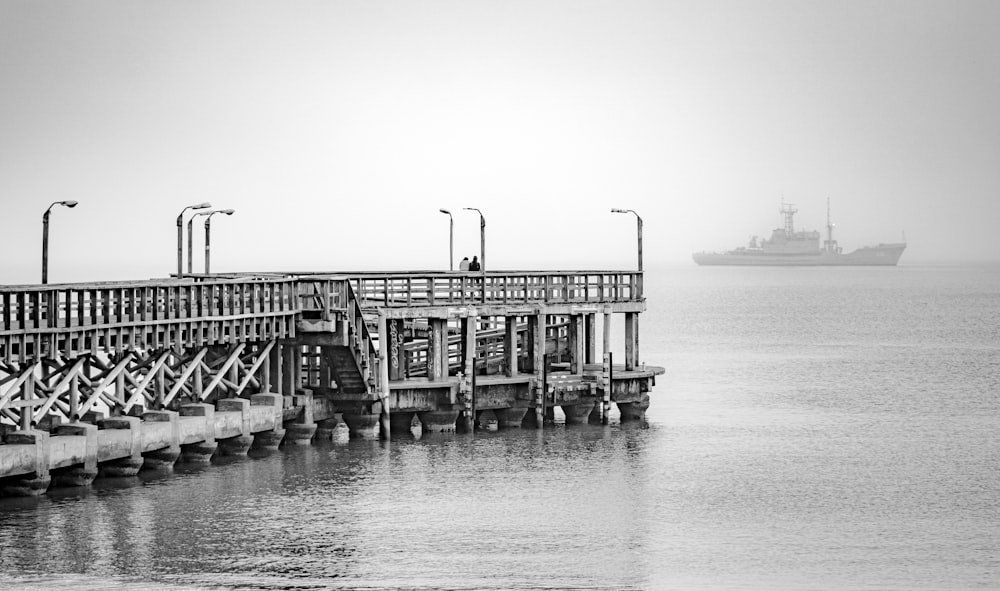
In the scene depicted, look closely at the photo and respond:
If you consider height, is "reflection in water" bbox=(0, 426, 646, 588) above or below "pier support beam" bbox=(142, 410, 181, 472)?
below

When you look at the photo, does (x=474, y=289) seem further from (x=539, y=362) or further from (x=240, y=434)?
(x=240, y=434)

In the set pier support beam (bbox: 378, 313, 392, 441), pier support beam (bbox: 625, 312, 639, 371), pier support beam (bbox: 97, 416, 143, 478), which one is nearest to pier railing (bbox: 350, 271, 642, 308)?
pier support beam (bbox: 625, 312, 639, 371)

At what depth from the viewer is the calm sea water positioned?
3303cm

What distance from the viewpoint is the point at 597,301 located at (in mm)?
53625

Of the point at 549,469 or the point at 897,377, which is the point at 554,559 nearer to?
the point at 549,469

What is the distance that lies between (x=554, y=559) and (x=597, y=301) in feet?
65.5

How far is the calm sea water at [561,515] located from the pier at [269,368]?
34.4 inches

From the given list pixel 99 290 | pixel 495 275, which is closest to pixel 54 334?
pixel 99 290

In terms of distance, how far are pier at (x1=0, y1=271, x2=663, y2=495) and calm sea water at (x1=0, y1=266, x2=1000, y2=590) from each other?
873mm

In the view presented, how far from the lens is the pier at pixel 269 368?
3853 centimetres

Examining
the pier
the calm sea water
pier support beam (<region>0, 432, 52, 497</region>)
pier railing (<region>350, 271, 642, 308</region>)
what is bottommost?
the calm sea water

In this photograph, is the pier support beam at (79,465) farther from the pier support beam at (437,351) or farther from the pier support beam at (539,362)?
the pier support beam at (539,362)

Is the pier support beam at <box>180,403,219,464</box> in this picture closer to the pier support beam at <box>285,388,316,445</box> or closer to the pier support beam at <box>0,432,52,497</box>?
the pier support beam at <box>285,388,316,445</box>

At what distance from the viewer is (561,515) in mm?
39344
